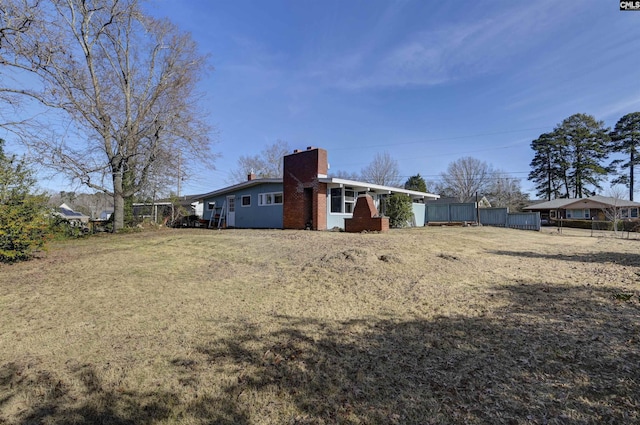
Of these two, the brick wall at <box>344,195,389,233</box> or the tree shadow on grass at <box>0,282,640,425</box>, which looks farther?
the brick wall at <box>344,195,389,233</box>

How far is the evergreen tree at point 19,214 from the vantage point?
7.77 m

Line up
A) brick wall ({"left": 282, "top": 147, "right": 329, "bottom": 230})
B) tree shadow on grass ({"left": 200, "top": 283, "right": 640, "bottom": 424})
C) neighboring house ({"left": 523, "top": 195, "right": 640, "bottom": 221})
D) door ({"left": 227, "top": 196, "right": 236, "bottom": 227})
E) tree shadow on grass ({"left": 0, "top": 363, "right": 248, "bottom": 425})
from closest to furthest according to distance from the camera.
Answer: tree shadow on grass ({"left": 200, "top": 283, "right": 640, "bottom": 424}) → tree shadow on grass ({"left": 0, "top": 363, "right": 248, "bottom": 425}) → brick wall ({"left": 282, "top": 147, "right": 329, "bottom": 230}) → door ({"left": 227, "top": 196, "right": 236, "bottom": 227}) → neighboring house ({"left": 523, "top": 195, "right": 640, "bottom": 221})

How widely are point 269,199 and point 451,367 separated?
16161 mm

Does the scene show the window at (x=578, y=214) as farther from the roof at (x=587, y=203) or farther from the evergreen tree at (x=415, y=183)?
the evergreen tree at (x=415, y=183)

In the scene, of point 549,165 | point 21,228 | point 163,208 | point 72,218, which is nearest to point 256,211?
point 163,208

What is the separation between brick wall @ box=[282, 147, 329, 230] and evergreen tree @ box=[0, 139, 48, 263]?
9979mm

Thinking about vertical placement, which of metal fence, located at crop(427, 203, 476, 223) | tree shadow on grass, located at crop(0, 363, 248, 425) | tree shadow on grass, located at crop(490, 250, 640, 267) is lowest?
tree shadow on grass, located at crop(0, 363, 248, 425)

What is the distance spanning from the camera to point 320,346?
12.1ft

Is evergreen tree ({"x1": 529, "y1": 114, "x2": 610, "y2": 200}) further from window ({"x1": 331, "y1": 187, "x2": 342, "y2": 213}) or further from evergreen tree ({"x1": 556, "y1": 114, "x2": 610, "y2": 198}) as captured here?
window ({"x1": 331, "y1": 187, "x2": 342, "y2": 213})

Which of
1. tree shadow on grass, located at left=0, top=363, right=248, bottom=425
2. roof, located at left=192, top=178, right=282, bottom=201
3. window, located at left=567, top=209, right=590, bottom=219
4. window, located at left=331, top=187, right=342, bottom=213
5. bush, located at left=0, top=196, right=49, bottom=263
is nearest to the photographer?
tree shadow on grass, located at left=0, top=363, right=248, bottom=425

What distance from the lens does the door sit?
2073 cm

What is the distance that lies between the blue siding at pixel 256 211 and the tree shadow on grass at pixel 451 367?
13.9m

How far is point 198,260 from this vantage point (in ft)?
26.9

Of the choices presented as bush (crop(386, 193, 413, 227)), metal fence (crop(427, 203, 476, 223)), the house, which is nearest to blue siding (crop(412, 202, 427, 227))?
metal fence (crop(427, 203, 476, 223))
